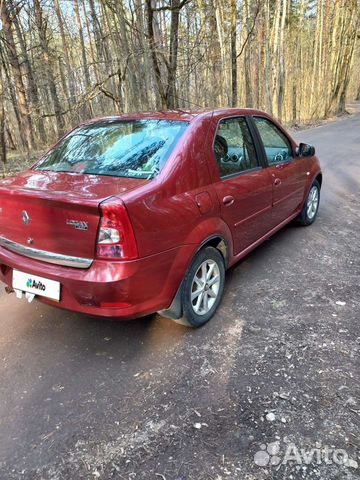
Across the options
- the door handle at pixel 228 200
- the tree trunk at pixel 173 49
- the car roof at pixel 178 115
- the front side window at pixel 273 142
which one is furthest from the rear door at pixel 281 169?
the tree trunk at pixel 173 49

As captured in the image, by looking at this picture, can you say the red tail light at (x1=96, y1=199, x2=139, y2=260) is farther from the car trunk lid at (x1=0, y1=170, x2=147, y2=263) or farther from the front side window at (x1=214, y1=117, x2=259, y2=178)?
the front side window at (x1=214, y1=117, x2=259, y2=178)

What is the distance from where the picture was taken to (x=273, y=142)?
4152 millimetres

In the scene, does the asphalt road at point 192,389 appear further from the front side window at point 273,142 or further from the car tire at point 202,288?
the front side window at point 273,142

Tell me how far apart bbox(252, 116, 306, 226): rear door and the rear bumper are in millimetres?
1733

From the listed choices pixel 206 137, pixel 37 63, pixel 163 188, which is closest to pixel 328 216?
pixel 206 137

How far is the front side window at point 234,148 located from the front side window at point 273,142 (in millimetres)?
304

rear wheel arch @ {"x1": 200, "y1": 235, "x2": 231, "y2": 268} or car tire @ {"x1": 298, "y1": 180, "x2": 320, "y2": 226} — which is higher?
rear wheel arch @ {"x1": 200, "y1": 235, "x2": 231, "y2": 268}

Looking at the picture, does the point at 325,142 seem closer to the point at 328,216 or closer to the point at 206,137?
the point at 328,216

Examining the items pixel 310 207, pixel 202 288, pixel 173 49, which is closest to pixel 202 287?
pixel 202 288

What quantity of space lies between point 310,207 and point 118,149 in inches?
128

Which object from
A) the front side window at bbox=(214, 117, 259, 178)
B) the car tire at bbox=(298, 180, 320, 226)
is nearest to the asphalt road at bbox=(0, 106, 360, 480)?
the front side window at bbox=(214, 117, 259, 178)

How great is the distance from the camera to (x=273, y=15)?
18.1 m

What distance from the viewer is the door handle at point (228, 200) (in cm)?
310

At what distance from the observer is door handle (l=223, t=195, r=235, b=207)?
3100mm
